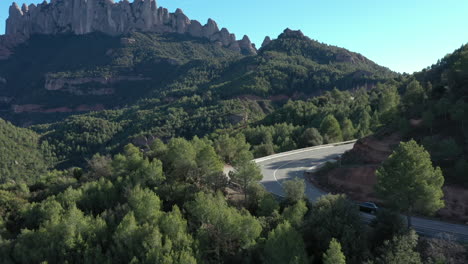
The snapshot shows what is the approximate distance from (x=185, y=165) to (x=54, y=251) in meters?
13.1

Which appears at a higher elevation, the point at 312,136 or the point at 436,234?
the point at 312,136

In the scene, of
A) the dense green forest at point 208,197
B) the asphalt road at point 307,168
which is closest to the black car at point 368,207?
the asphalt road at point 307,168

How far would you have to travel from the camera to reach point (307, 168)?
3819 cm

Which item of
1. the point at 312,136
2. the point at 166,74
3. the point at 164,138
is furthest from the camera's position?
the point at 166,74

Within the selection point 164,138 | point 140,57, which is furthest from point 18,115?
point 164,138

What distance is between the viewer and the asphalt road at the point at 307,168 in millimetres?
21047

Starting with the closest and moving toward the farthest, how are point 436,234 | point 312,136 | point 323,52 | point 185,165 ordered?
point 436,234 < point 185,165 < point 312,136 < point 323,52

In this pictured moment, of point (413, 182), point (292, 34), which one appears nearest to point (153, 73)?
point (292, 34)

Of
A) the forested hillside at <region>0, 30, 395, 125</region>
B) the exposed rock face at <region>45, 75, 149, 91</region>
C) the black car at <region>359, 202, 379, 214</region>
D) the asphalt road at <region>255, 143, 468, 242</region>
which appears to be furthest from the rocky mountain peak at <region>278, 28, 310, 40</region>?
the black car at <region>359, 202, 379, 214</region>

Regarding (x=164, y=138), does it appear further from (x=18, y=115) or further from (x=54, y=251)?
(x=18, y=115)

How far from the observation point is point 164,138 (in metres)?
82.5

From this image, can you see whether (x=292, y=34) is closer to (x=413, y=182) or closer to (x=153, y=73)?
(x=153, y=73)

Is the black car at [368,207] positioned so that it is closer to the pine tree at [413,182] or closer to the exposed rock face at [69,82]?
the pine tree at [413,182]

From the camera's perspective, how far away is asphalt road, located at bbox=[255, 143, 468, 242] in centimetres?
2105
